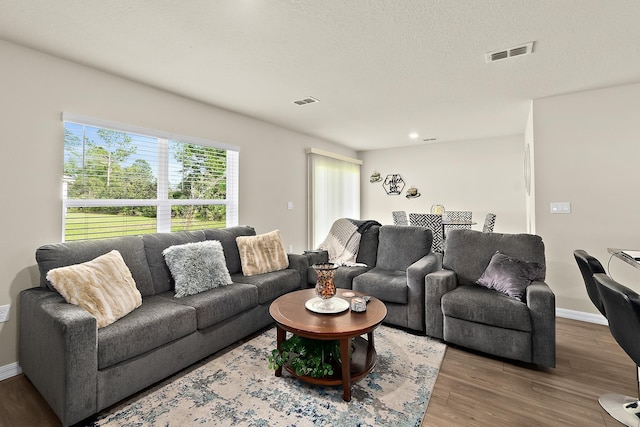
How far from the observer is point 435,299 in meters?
2.72

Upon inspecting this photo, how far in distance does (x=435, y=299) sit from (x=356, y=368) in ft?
3.46

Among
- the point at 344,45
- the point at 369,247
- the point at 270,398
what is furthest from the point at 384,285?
the point at 344,45

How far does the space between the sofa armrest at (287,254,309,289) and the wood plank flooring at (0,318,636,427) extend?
5.48 feet

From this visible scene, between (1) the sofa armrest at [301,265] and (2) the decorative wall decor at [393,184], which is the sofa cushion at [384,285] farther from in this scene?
(2) the decorative wall decor at [393,184]

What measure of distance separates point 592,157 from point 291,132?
396 cm

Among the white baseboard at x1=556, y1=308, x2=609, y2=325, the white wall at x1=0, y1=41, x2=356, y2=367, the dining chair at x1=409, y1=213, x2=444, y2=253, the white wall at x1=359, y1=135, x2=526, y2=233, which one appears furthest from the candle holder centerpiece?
the white wall at x1=359, y1=135, x2=526, y2=233

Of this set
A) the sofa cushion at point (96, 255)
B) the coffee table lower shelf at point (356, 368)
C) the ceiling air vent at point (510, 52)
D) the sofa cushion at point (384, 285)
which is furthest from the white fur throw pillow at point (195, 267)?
the ceiling air vent at point (510, 52)

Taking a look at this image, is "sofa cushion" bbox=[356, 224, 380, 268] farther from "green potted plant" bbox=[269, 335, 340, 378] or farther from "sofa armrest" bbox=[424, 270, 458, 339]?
"green potted plant" bbox=[269, 335, 340, 378]

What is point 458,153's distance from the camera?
20.1 feet

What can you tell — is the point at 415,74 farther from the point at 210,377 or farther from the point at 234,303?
the point at 210,377

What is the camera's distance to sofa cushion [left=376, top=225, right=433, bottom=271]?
3508 millimetres

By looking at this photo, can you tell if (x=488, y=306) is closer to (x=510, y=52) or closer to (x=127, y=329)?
(x=510, y=52)

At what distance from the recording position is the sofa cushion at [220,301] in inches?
92.3

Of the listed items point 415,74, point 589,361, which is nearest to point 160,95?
point 415,74
